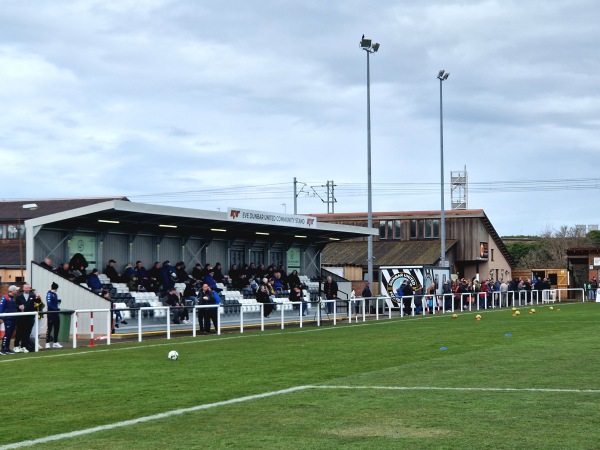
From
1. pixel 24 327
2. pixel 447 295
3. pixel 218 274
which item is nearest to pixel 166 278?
pixel 218 274

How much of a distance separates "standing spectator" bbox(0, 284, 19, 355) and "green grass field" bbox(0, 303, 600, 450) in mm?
920

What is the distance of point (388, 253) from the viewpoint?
255 ft

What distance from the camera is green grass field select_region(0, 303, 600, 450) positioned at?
959 centimetres

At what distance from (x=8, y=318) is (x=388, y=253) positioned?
56424mm

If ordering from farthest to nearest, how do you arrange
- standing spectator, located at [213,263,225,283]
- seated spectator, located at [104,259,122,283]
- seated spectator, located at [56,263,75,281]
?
1. standing spectator, located at [213,263,225,283]
2. seated spectator, located at [104,259,122,283]
3. seated spectator, located at [56,263,75,281]

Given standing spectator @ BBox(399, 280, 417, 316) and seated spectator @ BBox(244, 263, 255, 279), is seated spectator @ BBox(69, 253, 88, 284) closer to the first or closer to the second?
seated spectator @ BBox(244, 263, 255, 279)

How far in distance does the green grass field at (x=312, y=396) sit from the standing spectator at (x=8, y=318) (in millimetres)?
920

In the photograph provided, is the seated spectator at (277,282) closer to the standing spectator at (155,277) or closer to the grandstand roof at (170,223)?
the grandstand roof at (170,223)

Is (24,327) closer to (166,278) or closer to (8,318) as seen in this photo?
(8,318)

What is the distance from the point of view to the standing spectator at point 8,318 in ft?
75.1

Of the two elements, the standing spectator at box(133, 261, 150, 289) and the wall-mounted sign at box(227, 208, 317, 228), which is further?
the wall-mounted sign at box(227, 208, 317, 228)

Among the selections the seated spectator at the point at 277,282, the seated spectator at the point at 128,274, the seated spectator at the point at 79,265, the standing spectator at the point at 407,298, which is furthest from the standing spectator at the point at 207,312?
the standing spectator at the point at 407,298

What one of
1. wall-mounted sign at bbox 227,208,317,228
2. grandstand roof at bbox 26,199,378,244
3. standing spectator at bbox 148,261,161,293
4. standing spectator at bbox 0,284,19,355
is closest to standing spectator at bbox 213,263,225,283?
grandstand roof at bbox 26,199,378,244

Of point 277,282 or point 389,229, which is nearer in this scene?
point 277,282
